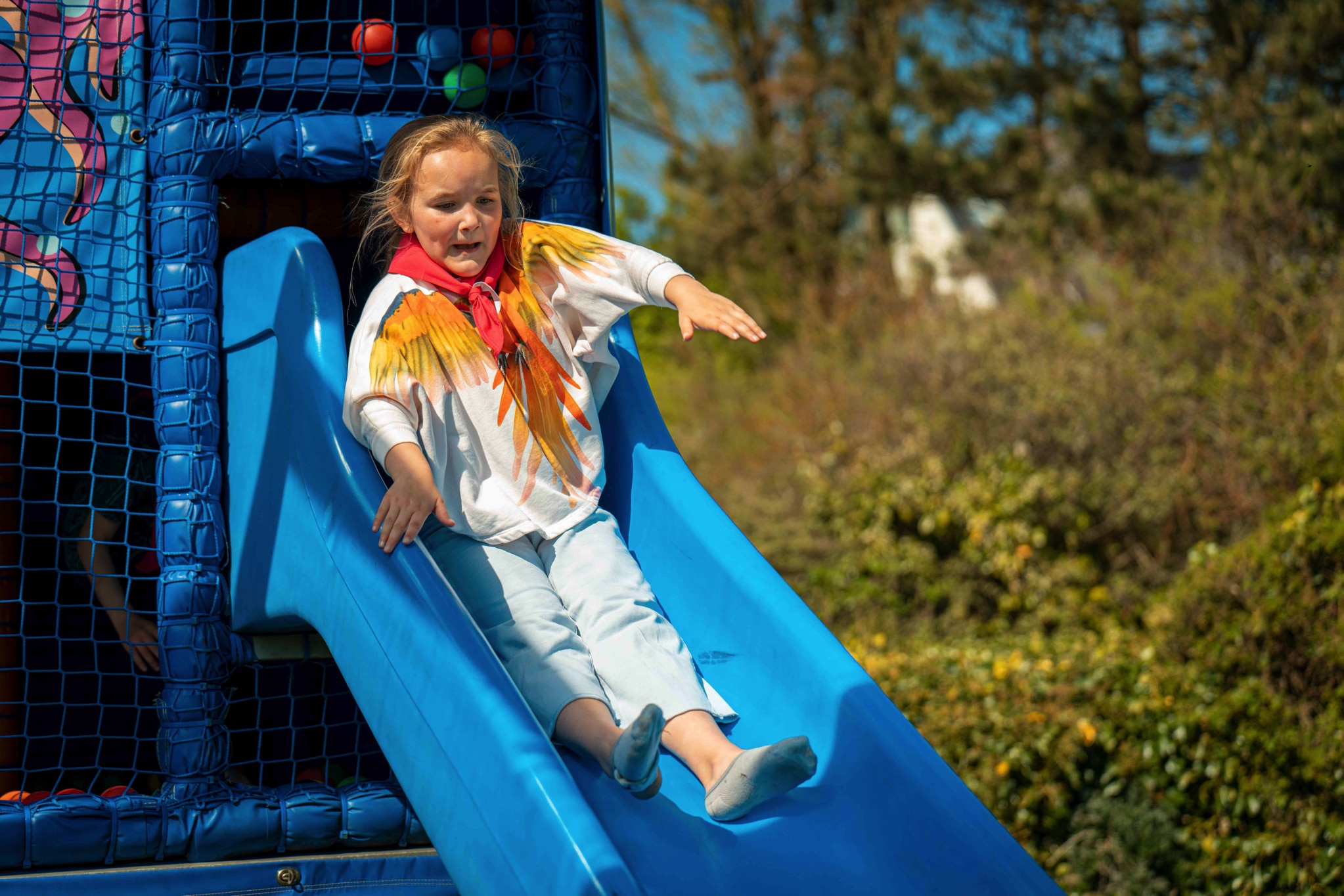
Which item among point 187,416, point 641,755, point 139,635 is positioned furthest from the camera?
point 139,635

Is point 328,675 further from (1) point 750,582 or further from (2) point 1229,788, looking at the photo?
(2) point 1229,788

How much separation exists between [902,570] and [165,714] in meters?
3.04

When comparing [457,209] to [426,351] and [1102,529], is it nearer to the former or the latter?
[426,351]

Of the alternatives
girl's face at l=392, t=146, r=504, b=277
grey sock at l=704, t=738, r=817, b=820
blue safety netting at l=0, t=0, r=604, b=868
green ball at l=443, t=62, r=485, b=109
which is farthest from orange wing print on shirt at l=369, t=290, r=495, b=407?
grey sock at l=704, t=738, r=817, b=820

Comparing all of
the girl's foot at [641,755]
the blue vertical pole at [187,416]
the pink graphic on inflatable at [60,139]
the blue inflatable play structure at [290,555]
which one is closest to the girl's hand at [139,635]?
the blue inflatable play structure at [290,555]

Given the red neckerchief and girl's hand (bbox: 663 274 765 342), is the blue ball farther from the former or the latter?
girl's hand (bbox: 663 274 765 342)

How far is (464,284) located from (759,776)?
1.13 m

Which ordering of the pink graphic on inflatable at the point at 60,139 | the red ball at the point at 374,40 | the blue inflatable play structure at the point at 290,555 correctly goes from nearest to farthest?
1. the blue inflatable play structure at the point at 290,555
2. the pink graphic on inflatable at the point at 60,139
3. the red ball at the point at 374,40

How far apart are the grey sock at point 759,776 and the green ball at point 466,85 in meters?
1.74

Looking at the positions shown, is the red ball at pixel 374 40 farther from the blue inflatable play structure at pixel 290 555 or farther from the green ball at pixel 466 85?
the green ball at pixel 466 85

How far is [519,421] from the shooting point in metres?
2.12

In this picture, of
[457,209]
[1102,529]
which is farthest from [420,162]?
[1102,529]

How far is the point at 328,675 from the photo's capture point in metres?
2.88

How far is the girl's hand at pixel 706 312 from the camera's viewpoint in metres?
1.94
